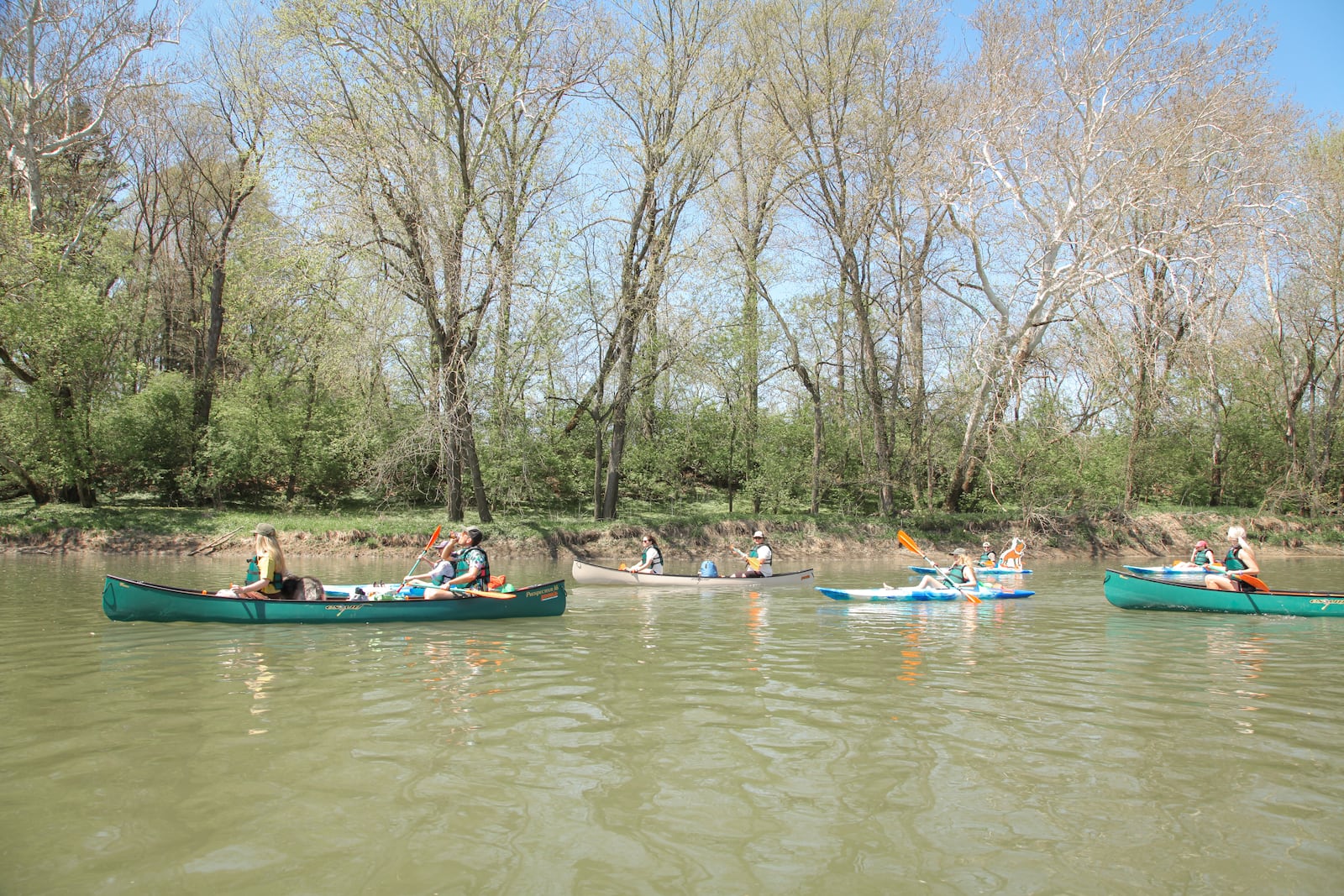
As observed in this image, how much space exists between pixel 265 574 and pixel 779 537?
680 inches

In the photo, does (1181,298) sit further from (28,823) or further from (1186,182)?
(28,823)

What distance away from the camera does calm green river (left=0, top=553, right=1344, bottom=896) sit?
4.07 m

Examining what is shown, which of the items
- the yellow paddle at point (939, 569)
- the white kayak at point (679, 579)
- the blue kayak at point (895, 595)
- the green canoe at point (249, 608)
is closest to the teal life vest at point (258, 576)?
the green canoe at point (249, 608)

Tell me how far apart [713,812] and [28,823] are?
3687mm

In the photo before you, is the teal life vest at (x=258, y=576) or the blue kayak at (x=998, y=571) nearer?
the teal life vest at (x=258, y=576)

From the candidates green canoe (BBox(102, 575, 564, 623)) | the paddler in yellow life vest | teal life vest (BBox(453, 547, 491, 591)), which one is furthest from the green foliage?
teal life vest (BBox(453, 547, 491, 591))

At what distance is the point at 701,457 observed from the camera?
101ft

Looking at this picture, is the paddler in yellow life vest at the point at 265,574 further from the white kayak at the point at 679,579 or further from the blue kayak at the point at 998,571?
the blue kayak at the point at 998,571

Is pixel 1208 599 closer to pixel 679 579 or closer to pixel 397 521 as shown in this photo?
pixel 679 579

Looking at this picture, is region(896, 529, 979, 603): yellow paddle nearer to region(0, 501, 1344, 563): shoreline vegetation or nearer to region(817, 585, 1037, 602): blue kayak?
region(817, 585, 1037, 602): blue kayak

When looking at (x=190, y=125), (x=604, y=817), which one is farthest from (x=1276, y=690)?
(x=190, y=125)

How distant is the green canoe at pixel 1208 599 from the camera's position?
1305 cm

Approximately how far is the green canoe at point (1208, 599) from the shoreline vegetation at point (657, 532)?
11224mm

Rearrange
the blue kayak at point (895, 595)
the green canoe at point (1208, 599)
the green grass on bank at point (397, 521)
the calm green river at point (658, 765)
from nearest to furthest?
the calm green river at point (658, 765)
the green canoe at point (1208, 599)
the blue kayak at point (895, 595)
the green grass on bank at point (397, 521)
